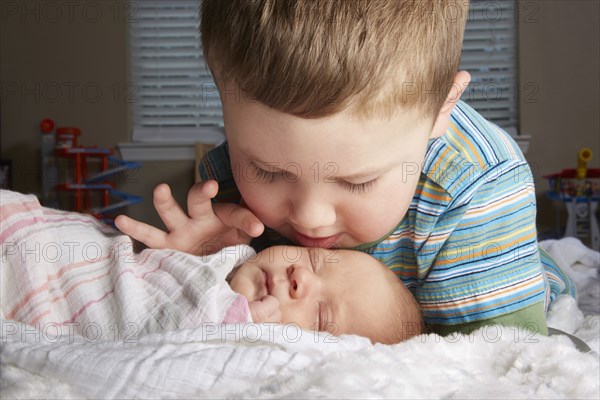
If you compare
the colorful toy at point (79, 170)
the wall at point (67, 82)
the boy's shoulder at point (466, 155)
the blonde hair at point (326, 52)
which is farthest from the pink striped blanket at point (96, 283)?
the wall at point (67, 82)

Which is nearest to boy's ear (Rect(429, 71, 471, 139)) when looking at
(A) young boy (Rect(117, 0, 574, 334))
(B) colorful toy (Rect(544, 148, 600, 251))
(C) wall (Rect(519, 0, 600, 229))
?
(A) young boy (Rect(117, 0, 574, 334))

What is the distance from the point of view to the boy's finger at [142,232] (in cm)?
90

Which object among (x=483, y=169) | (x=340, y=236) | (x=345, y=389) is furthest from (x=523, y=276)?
(x=345, y=389)

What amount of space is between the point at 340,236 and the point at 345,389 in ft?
1.31

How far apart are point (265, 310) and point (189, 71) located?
312 centimetres

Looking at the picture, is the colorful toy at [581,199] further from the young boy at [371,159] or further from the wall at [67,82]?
the young boy at [371,159]

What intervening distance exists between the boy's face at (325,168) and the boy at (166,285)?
0.06 m

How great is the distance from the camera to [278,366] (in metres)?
0.58

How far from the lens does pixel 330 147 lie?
0.73 metres

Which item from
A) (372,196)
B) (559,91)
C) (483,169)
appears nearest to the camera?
(372,196)

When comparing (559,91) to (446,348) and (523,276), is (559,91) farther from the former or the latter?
(446,348)

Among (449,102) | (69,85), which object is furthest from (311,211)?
(69,85)

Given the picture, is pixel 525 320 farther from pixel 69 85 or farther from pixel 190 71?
pixel 69 85

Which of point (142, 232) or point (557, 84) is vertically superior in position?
point (557, 84)
